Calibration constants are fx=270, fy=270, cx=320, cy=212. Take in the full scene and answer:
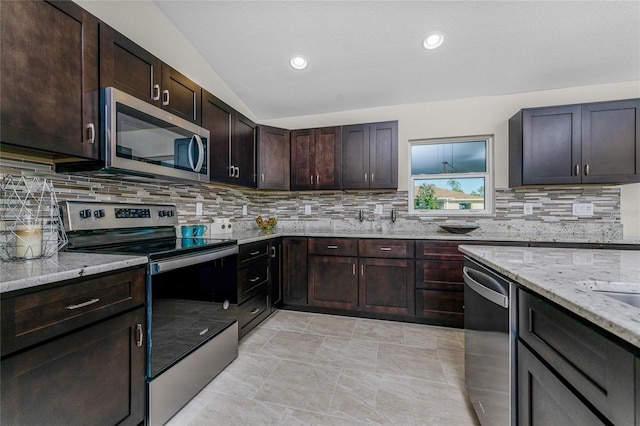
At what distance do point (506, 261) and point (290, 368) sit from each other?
5.16 ft

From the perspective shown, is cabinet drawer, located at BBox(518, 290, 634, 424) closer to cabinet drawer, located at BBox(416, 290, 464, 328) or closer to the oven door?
the oven door

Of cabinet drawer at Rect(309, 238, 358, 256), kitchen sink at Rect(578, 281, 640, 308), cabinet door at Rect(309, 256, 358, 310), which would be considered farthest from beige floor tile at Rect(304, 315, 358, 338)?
kitchen sink at Rect(578, 281, 640, 308)

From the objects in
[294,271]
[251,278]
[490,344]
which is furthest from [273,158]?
[490,344]

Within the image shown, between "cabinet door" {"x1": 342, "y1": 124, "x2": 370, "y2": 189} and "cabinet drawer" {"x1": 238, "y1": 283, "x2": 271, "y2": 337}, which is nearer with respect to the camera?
"cabinet drawer" {"x1": 238, "y1": 283, "x2": 271, "y2": 337}

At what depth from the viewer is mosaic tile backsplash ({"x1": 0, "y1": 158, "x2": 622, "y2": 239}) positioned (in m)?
1.93

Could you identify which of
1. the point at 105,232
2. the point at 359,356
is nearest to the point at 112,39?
the point at 105,232

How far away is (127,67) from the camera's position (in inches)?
63.6

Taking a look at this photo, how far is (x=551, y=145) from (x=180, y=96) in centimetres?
338

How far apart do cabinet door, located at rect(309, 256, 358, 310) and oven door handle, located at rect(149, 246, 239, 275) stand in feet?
3.94

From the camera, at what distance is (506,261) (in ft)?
3.84

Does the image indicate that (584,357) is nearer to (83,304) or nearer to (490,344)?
(490,344)

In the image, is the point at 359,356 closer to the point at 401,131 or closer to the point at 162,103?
the point at 162,103

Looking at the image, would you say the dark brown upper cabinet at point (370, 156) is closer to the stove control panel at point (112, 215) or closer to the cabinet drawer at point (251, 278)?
the cabinet drawer at point (251, 278)

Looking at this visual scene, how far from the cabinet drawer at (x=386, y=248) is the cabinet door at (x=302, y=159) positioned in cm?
100
